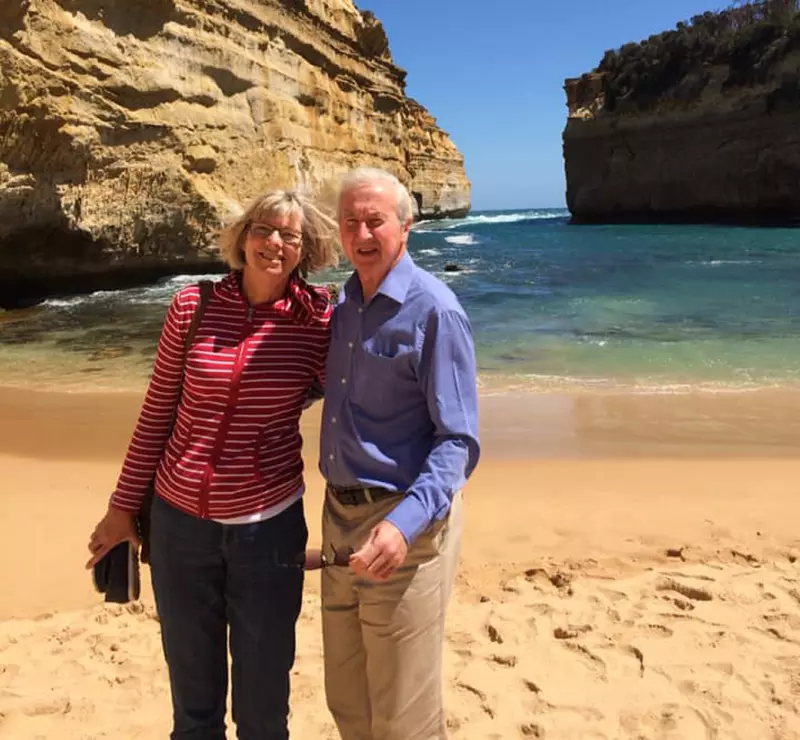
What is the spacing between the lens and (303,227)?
2.02 m

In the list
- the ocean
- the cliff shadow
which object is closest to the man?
the ocean

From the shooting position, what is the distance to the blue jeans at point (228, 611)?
190 cm

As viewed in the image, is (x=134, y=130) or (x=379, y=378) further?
(x=134, y=130)

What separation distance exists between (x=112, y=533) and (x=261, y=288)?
0.82 metres

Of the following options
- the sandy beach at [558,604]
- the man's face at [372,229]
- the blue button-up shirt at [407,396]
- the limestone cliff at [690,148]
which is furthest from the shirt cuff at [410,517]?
the limestone cliff at [690,148]

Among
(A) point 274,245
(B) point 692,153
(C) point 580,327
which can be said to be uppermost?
(B) point 692,153

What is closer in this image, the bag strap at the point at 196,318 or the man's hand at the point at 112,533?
the bag strap at the point at 196,318

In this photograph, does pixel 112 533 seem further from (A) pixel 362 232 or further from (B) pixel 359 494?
(A) pixel 362 232

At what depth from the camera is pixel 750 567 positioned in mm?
3863

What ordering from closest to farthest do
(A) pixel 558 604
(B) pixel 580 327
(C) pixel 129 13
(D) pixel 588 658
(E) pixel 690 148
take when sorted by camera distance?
(D) pixel 588 658
(A) pixel 558 604
(B) pixel 580 327
(C) pixel 129 13
(E) pixel 690 148

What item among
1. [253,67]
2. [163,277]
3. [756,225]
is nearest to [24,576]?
[163,277]

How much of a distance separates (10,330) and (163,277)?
7.92 m

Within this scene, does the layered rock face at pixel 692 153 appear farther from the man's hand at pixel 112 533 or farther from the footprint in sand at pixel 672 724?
the man's hand at pixel 112 533

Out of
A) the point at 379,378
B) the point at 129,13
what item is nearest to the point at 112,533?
the point at 379,378
